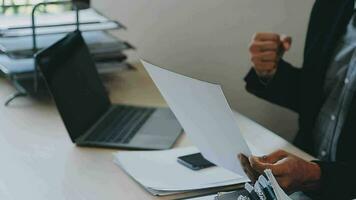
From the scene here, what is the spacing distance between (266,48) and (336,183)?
52 cm

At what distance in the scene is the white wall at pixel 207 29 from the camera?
1.90 metres

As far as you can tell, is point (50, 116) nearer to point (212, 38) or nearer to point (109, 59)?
point (109, 59)

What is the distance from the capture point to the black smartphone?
125cm

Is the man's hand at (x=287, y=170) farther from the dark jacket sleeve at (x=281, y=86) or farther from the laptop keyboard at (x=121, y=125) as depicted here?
the dark jacket sleeve at (x=281, y=86)

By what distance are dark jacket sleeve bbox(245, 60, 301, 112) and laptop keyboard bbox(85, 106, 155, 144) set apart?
0.95 feet

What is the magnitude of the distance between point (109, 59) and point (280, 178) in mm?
802

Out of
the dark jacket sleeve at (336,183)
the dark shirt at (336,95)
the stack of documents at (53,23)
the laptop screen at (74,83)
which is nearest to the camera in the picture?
the dark jacket sleeve at (336,183)

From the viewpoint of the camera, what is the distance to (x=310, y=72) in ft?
5.33

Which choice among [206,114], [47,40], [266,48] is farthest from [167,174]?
[47,40]

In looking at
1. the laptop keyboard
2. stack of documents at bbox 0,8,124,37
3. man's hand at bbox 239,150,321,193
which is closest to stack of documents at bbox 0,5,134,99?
stack of documents at bbox 0,8,124,37

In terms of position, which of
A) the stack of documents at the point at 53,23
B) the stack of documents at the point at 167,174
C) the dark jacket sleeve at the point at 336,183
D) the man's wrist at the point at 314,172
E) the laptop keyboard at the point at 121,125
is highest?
the stack of documents at the point at 53,23

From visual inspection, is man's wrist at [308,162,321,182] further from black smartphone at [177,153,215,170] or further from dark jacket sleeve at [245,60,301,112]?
dark jacket sleeve at [245,60,301,112]

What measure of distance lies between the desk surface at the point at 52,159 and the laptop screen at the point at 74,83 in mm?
59

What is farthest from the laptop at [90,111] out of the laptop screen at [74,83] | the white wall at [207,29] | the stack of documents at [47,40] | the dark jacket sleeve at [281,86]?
the white wall at [207,29]
